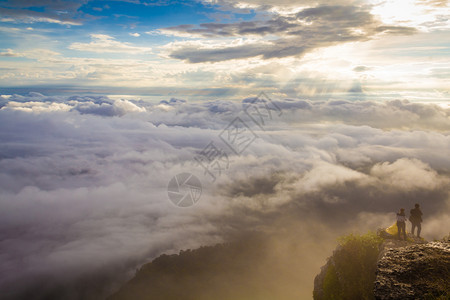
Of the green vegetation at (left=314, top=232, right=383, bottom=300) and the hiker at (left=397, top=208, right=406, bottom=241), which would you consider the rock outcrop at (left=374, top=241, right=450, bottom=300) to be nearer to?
the hiker at (left=397, top=208, right=406, bottom=241)

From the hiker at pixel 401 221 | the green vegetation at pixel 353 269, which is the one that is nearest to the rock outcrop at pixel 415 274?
the hiker at pixel 401 221

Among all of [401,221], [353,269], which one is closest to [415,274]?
[401,221]

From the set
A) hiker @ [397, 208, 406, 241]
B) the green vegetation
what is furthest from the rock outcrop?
the green vegetation

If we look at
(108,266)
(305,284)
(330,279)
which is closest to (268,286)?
(305,284)

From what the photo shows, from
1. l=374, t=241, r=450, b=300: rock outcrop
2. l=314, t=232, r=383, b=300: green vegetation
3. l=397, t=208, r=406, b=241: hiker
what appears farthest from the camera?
l=314, t=232, r=383, b=300: green vegetation

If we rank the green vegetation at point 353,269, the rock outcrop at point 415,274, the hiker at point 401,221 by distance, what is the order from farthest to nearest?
1. the green vegetation at point 353,269
2. the hiker at point 401,221
3. the rock outcrop at point 415,274

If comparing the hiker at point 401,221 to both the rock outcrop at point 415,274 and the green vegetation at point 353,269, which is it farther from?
the rock outcrop at point 415,274

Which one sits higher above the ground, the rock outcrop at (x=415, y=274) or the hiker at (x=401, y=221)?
the rock outcrop at (x=415, y=274)

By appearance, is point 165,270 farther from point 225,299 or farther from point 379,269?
point 379,269
